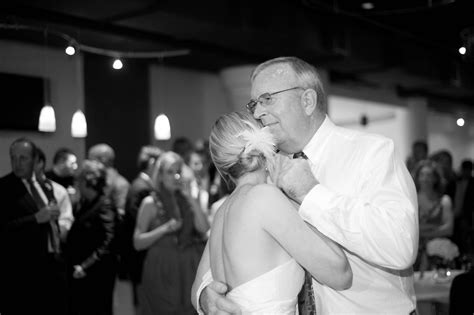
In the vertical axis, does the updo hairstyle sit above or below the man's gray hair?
below

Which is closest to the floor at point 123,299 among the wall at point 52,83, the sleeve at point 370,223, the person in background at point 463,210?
the wall at point 52,83

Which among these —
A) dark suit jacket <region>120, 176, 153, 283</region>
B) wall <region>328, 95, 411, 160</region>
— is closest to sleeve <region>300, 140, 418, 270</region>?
dark suit jacket <region>120, 176, 153, 283</region>

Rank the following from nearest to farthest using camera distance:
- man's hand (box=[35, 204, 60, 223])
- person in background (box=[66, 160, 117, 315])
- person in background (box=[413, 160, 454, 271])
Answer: man's hand (box=[35, 204, 60, 223])
person in background (box=[66, 160, 117, 315])
person in background (box=[413, 160, 454, 271])

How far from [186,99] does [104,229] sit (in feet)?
17.6

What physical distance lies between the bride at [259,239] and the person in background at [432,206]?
3.30 m

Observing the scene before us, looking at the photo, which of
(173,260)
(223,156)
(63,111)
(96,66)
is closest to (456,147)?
(96,66)

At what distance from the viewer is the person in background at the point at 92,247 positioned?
430cm

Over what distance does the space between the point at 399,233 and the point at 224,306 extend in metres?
0.56

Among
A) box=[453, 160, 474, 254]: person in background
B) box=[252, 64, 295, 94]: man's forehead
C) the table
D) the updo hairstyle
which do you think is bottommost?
the table

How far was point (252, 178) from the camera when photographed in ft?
6.17

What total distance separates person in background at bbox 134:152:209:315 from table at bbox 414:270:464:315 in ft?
5.72

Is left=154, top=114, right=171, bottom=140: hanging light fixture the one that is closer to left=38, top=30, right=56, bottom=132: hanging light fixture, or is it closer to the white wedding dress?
left=38, top=30, right=56, bottom=132: hanging light fixture

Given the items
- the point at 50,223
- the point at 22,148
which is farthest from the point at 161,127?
the point at 22,148

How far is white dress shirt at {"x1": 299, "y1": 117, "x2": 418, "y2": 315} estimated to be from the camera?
5.47 feet
